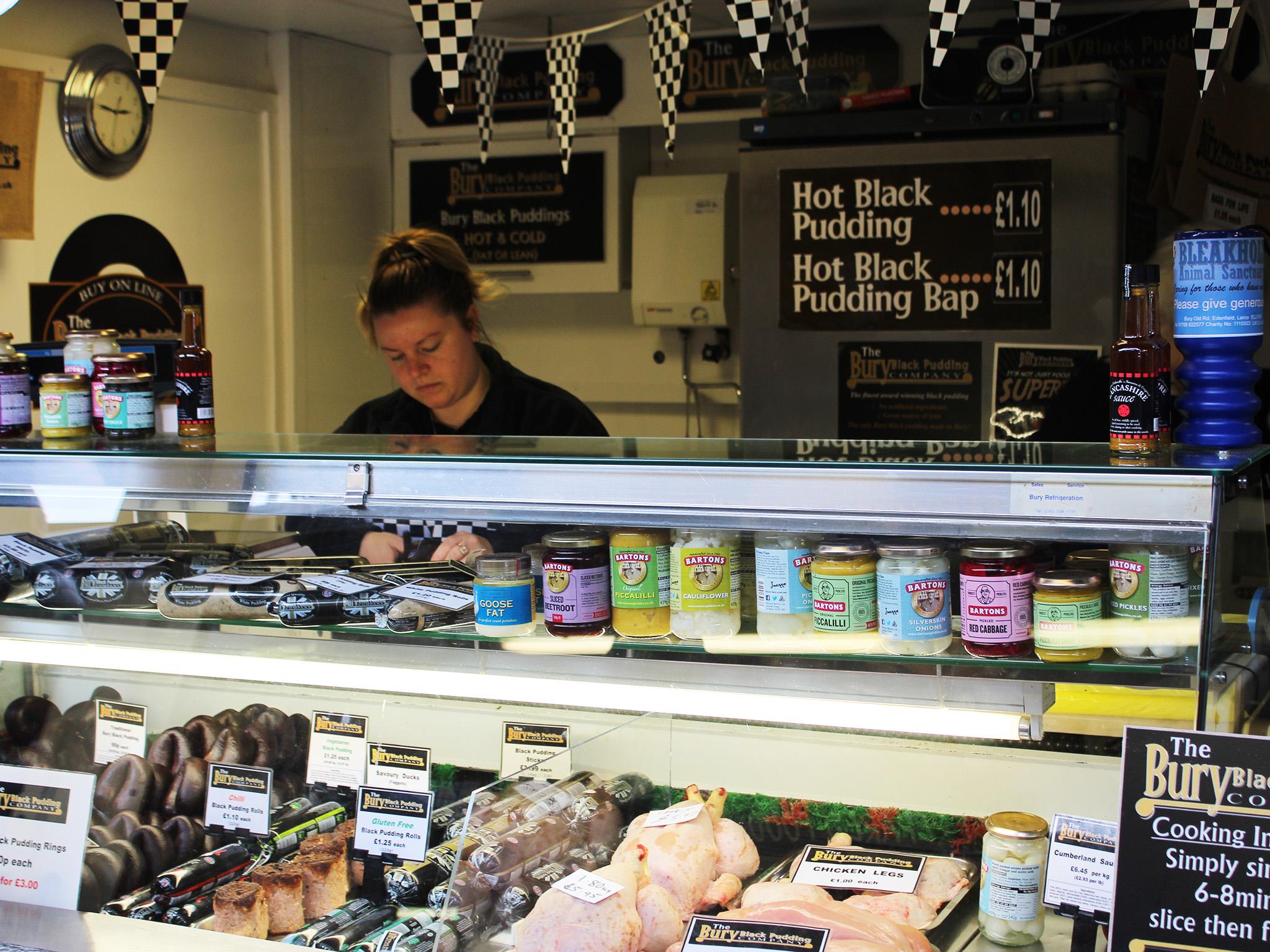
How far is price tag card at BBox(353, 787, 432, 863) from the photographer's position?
204 cm

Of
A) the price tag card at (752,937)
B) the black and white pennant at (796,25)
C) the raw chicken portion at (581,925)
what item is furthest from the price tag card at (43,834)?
the black and white pennant at (796,25)

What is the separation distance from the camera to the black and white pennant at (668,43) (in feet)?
13.1

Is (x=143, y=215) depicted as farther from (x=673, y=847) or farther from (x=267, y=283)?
(x=673, y=847)

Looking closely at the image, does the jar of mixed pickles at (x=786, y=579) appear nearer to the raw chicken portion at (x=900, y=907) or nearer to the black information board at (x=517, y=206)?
the raw chicken portion at (x=900, y=907)

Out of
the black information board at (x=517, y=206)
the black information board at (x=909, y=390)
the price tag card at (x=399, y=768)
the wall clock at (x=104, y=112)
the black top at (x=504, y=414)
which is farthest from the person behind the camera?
the black information board at (x=517, y=206)

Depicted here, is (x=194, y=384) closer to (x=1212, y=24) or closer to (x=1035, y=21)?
(x=1035, y=21)

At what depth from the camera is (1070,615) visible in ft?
5.20

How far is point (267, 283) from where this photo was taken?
5.71 meters

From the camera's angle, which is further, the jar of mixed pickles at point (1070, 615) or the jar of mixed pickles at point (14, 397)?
the jar of mixed pickles at point (14, 397)

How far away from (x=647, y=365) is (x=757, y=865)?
168 inches

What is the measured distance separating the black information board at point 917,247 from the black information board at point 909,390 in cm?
9

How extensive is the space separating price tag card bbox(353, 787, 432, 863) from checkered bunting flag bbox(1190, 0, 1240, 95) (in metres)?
2.10

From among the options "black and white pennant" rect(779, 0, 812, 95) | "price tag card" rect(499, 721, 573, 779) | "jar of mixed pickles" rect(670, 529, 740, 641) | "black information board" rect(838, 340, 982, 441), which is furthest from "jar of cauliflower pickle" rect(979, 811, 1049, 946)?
"black information board" rect(838, 340, 982, 441)

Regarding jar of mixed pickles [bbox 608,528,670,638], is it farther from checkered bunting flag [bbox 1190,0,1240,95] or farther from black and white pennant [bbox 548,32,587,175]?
black and white pennant [bbox 548,32,587,175]
